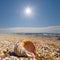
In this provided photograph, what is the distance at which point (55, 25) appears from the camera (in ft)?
7.47

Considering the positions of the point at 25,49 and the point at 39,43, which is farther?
the point at 39,43

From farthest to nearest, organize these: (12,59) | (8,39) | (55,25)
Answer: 1. (8,39)
2. (55,25)
3. (12,59)

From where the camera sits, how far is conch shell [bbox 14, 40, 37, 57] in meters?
2.12

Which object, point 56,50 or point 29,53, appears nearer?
point 29,53

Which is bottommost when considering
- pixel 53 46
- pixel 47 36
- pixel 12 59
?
pixel 12 59

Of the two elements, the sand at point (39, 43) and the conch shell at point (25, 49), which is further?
the sand at point (39, 43)

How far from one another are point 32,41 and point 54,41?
1.30 feet

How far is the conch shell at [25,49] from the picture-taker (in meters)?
2.12

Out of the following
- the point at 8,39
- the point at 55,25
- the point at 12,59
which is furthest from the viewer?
the point at 8,39

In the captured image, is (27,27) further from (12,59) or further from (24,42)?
(12,59)

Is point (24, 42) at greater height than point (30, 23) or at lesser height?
lesser

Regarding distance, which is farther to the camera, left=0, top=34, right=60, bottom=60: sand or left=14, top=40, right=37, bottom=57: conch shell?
left=0, top=34, right=60, bottom=60: sand

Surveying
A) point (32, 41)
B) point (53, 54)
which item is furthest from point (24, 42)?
point (53, 54)

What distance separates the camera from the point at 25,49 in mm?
2150
